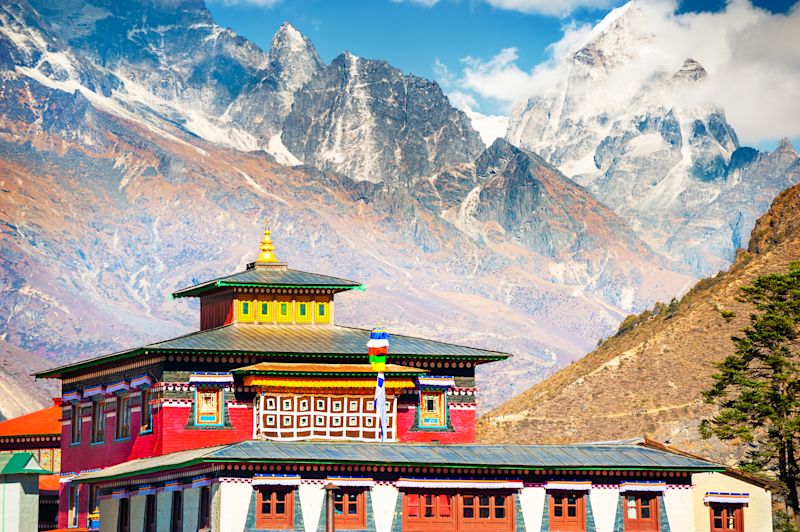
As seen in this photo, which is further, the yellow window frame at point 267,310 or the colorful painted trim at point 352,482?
the yellow window frame at point 267,310

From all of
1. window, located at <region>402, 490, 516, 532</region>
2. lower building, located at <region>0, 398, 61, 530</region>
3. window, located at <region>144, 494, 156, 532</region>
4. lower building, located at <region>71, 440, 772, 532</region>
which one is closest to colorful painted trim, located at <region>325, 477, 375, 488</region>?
lower building, located at <region>71, 440, 772, 532</region>

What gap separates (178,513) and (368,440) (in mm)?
10626

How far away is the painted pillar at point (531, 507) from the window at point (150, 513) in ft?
53.9

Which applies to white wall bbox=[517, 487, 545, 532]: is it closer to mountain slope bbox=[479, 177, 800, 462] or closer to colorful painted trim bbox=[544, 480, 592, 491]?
colorful painted trim bbox=[544, 480, 592, 491]

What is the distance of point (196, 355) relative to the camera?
84.2m

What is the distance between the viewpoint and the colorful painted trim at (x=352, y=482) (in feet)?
249

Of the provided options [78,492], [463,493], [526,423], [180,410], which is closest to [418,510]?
[463,493]

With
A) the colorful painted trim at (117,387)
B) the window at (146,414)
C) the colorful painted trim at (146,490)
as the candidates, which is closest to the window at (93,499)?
the colorful painted trim at (117,387)

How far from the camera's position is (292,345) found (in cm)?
8769

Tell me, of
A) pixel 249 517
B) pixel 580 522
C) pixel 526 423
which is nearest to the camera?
pixel 249 517

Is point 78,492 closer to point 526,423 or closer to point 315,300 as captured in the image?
point 315,300

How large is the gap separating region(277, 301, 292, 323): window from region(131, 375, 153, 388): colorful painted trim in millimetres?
8797

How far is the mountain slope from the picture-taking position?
541ft

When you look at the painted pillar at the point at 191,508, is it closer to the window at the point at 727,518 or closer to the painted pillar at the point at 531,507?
the painted pillar at the point at 531,507
